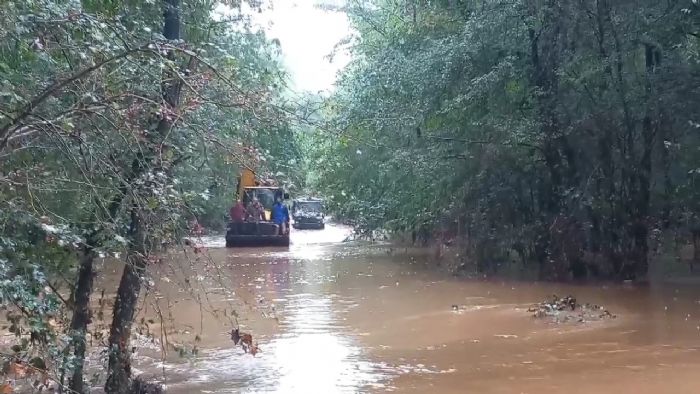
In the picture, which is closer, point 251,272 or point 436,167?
point 436,167

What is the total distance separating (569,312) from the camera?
1421 centimetres

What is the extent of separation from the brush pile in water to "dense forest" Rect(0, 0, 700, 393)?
394 cm

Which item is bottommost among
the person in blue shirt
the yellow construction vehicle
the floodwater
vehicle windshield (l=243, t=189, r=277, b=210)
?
the floodwater

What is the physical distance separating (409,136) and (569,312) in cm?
902

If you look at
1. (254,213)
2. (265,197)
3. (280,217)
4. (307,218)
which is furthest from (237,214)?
(307,218)

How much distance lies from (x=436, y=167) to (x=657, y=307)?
7241mm

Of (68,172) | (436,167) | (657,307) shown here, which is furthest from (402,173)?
(68,172)

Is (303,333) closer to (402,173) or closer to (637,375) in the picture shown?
(637,375)

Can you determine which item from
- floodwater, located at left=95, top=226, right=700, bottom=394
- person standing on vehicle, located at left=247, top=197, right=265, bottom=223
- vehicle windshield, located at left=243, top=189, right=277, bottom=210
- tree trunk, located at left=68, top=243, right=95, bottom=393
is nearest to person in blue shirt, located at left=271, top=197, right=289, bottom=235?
person standing on vehicle, located at left=247, top=197, right=265, bottom=223

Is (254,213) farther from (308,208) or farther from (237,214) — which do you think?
(308,208)

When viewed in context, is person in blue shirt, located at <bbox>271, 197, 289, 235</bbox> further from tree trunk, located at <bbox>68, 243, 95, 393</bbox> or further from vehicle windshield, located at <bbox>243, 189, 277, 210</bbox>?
tree trunk, located at <bbox>68, 243, 95, 393</bbox>

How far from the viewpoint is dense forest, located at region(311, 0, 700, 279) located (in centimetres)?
1742

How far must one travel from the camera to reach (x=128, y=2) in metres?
9.30

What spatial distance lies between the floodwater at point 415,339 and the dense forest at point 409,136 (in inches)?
35.8
